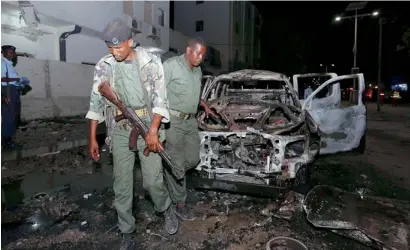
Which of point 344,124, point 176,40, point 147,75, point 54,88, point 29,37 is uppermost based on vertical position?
→ point 176,40

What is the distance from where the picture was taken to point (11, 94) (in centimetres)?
543

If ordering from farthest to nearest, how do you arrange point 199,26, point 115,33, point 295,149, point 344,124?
point 199,26, point 344,124, point 295,149, point 115,33

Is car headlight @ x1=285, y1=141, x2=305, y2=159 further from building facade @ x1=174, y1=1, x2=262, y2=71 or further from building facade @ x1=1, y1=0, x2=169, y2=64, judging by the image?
building facade @ x1=174, y1=1, x2=262, y2=71

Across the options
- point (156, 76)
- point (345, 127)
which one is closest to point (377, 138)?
point (345, 127)

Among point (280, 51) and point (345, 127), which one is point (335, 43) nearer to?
point (280, 51)

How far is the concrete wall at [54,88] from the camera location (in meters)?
8.95

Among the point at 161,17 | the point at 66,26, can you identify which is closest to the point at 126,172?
the point at 66,26

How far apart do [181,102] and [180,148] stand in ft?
1.62

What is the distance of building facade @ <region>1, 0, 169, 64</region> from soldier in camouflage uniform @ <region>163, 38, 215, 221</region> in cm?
990

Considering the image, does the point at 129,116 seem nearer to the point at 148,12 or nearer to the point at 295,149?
the point at 295,149

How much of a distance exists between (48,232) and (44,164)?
8.63 feet

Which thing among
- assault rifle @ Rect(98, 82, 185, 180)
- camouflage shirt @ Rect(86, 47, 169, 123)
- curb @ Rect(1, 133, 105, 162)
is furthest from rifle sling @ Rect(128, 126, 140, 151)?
curb @ Rect(1, 133, 105, 162)

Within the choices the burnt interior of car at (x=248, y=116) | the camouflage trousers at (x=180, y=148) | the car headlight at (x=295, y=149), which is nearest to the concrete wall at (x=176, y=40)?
the burnt interior of car at (x=248, y=116)

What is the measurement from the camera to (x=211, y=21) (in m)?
29.0
